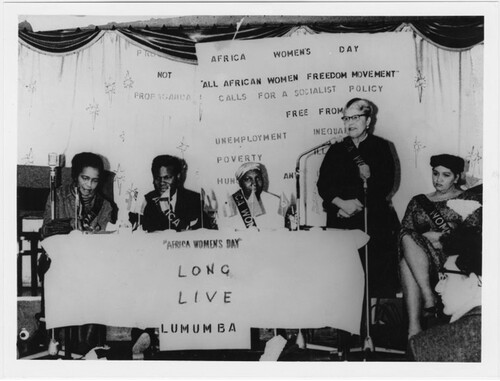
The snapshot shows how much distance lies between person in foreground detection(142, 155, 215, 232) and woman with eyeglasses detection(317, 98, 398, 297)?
0.33m

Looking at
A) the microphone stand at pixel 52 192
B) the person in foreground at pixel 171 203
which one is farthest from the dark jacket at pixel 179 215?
the microphone stand at pixel 52 192

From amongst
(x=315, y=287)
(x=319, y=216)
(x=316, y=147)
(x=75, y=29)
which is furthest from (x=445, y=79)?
(x=75, y=29)

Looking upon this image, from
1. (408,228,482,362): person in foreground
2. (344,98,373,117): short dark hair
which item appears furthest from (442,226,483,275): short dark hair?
(344,98,373,117): short dark hair

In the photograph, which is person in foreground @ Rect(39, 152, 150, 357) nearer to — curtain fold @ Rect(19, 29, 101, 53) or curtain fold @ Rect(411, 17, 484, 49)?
curtain fold @ Rect(19, 29, 101, 53)

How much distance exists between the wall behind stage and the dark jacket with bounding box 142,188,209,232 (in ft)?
0.12

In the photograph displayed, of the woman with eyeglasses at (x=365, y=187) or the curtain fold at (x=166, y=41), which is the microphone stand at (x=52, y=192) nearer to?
the curtain fold at (x=166, y=41)

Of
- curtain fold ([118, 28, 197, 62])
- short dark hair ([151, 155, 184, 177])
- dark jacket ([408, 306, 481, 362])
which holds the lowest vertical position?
dark jacket ([408, 306, 481, 362])

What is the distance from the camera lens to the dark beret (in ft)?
5.21

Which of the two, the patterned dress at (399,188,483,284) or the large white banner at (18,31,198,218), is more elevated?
the large white banner at (18,31,198,218)

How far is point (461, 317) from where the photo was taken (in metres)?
1.57

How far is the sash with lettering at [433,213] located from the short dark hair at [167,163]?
0.62 m

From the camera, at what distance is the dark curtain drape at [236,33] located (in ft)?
5.24
